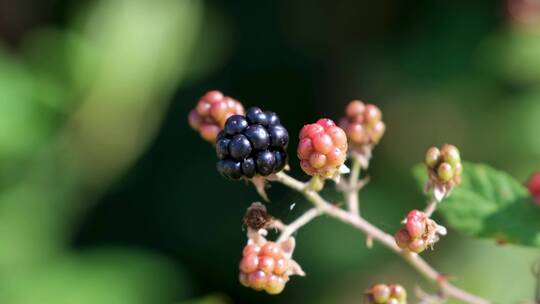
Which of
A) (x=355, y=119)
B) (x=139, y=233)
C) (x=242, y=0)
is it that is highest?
(x=242, y=0)

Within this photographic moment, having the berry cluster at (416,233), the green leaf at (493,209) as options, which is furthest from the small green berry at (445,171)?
the green leaf at (493,209)

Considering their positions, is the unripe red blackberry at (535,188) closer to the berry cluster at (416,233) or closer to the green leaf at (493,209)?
the green leaf at (493,209)

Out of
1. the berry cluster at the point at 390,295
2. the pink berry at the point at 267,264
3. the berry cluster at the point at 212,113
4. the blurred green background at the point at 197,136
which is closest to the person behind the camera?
the pink berry at the point at 267,264

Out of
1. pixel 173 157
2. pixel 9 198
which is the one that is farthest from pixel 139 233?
pixel 9 198

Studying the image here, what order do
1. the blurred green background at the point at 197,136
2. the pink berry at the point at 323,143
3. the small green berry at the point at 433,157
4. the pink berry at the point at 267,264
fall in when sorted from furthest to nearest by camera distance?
the blurred green background at the point at 197,136, the small green berry at the point at 433,157, the pink berry at the point at 267,264, the pink berry at the point at 323,143

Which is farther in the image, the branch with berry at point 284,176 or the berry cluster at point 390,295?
the berry cluster at point 390,295

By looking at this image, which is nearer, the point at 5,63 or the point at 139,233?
the point at 5,63

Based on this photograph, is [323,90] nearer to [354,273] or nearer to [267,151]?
[354,273]
